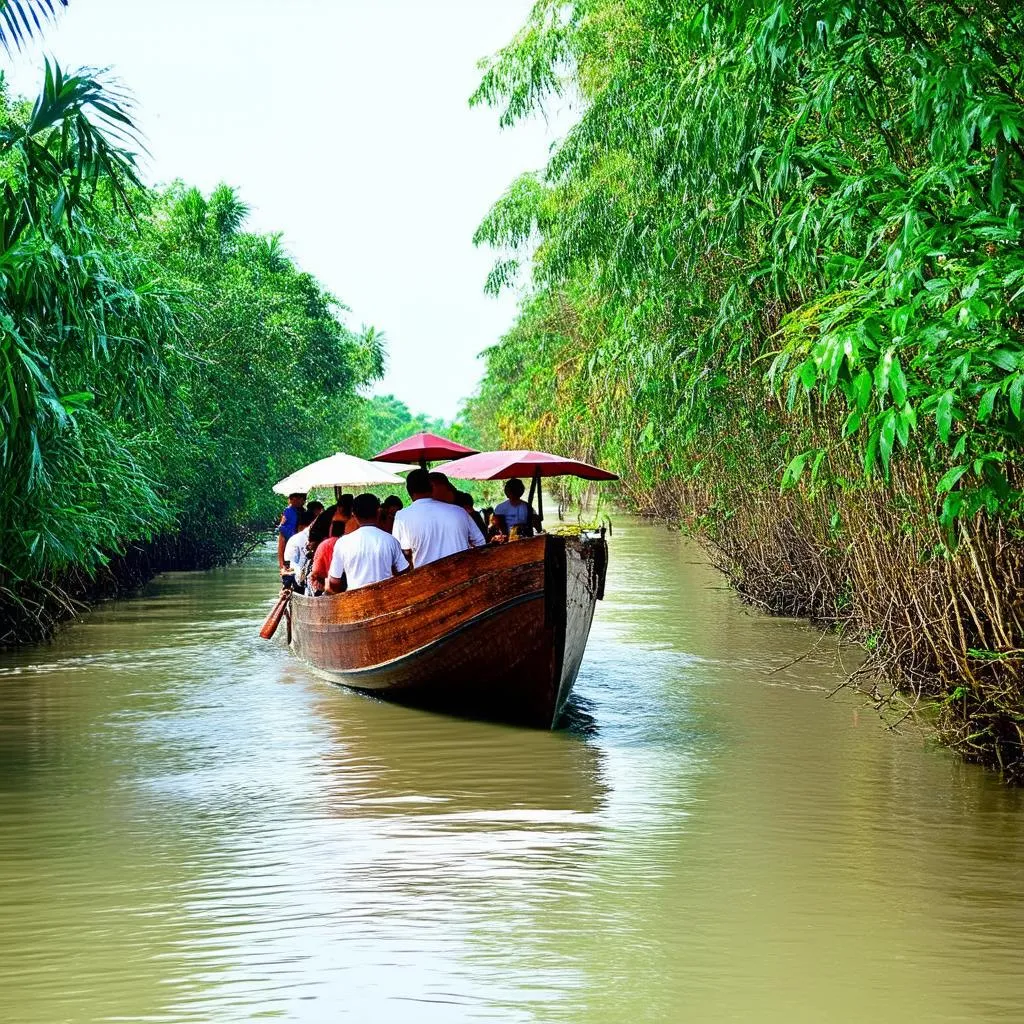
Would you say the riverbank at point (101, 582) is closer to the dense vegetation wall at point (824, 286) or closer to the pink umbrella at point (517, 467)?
the pink umbrella at point (517, 467)

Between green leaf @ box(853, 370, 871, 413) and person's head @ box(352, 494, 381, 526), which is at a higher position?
green leaf @ box(853, 370, 871, 413)

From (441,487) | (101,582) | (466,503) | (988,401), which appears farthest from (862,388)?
(101,582)

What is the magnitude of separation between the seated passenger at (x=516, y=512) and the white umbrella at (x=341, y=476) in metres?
1.06

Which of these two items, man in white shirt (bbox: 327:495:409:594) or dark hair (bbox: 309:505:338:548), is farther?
dark hair (bbox: 309:505:338:548)

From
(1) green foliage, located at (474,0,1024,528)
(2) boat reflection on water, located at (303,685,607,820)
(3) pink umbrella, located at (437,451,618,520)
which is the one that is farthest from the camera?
(3) pink umbrella, located at (437,451,618,520)

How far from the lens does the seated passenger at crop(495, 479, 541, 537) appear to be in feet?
41.5

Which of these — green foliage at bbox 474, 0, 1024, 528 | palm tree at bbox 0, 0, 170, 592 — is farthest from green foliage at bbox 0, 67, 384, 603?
green foliage at bbox 474, 0, 1024, 528

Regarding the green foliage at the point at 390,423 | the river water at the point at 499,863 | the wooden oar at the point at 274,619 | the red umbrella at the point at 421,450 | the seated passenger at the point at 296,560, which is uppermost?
the green foliage at the point at 390,423

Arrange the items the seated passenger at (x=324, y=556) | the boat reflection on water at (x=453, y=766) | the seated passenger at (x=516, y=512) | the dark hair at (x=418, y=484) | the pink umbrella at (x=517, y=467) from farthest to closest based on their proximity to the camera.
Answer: the seated passenger at (x=516, y=512) → the seated passenger at (x=324, y=556) → the pink umbrella at (x=517, y=467) → the dark hair at (x=418, y=484) → the boat reflection on water at (x=453, y=766)

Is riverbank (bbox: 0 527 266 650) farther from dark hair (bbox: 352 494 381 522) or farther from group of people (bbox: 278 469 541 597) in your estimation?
dark hair (bbox: 352 494 381 522)

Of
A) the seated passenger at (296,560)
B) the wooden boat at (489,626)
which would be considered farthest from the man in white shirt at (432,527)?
the seated passenger at (296,560)

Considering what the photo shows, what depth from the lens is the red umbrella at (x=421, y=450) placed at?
12773 mm

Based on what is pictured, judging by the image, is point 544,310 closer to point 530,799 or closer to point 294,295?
point 294,295

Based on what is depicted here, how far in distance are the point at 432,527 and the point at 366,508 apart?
506mm
